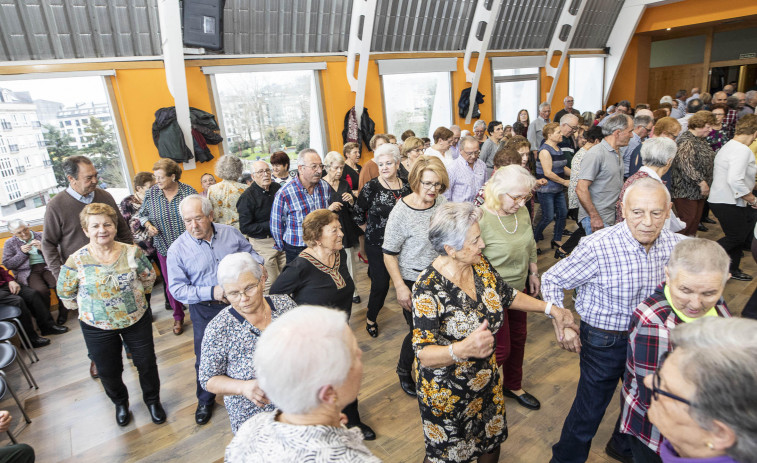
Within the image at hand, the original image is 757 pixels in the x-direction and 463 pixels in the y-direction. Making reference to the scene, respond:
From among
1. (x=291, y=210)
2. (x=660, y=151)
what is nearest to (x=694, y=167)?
(x=660, y=151)

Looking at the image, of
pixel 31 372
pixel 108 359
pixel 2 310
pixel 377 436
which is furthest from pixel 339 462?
pixel 2 310

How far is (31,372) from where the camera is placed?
4.02 metres

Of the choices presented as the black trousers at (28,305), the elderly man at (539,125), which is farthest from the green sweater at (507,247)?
the elderly man at (539,125)

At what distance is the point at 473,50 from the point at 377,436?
8.66 meters

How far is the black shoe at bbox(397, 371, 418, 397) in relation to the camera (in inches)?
123

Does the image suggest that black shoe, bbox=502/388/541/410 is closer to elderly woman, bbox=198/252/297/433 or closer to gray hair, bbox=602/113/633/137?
elderly woman, bbox=198/252/297/433

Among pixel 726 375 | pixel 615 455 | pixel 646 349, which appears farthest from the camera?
pixel 615 455

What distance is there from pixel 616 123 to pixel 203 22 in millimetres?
5547

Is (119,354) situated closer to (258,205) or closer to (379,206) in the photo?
(258,205)

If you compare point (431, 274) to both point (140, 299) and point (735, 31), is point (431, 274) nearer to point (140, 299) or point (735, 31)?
point (140, 299)

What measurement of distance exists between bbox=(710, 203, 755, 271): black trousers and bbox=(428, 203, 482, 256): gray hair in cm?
360

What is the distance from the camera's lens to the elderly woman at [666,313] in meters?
1.47

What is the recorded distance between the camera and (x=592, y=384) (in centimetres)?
207

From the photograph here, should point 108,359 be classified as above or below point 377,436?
above
